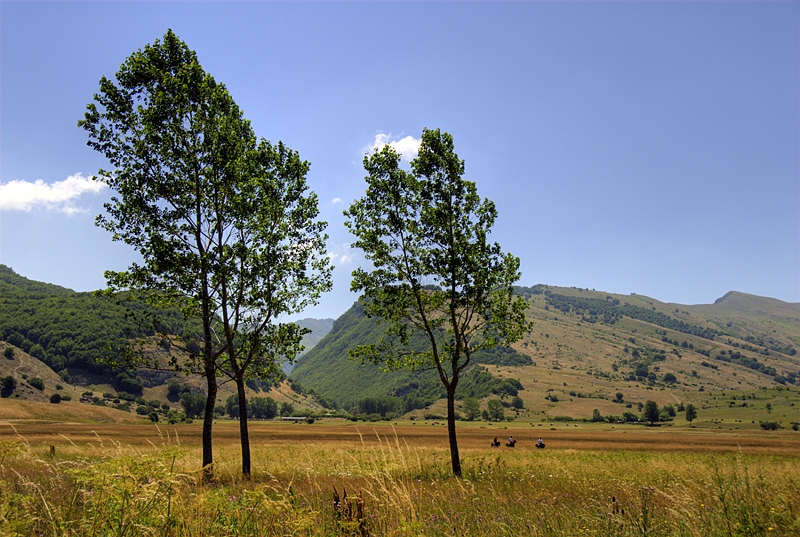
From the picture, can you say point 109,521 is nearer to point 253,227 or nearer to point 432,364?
point 253,227

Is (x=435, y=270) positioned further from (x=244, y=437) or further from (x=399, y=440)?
(x=399, y=440)

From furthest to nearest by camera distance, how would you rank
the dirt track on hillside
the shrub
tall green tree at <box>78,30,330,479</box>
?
the shrub
the dirt track on hillside
tall green tree at <box>78,30,330,479</box>

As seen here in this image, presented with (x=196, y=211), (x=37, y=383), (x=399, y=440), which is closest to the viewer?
(x=196, y=211)

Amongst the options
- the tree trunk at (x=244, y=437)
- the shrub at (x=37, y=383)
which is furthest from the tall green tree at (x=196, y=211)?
the shrub at (x=37, y=383)

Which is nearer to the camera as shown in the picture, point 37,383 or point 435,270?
point 435,270

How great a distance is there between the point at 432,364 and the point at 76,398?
240823 mm

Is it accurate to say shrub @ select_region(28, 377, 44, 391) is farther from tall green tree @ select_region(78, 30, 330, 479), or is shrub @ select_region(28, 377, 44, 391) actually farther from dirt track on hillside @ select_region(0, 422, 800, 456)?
tall green tree @ select_region(78, 30, 330, 479)

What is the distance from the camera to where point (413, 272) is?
19.8m

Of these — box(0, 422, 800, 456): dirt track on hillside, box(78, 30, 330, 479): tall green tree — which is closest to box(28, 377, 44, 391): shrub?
box(0, 422, 800, 456): dirt track on hillside

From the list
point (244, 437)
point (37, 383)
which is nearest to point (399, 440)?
point (244, 437)

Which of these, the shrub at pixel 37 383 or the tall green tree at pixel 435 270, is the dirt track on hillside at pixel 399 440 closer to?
the tall green tree at pixel 435 270

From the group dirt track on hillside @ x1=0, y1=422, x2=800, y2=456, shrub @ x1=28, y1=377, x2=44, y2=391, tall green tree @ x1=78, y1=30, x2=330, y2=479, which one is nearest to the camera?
tall green tree @ x1=78, y1=30, x2=330, y2=479

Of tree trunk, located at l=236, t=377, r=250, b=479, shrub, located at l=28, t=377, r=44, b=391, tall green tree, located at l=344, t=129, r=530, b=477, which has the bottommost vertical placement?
shrub, located at l=28, t=377, r=44, b=391

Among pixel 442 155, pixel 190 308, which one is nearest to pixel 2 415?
pixel 190 308
